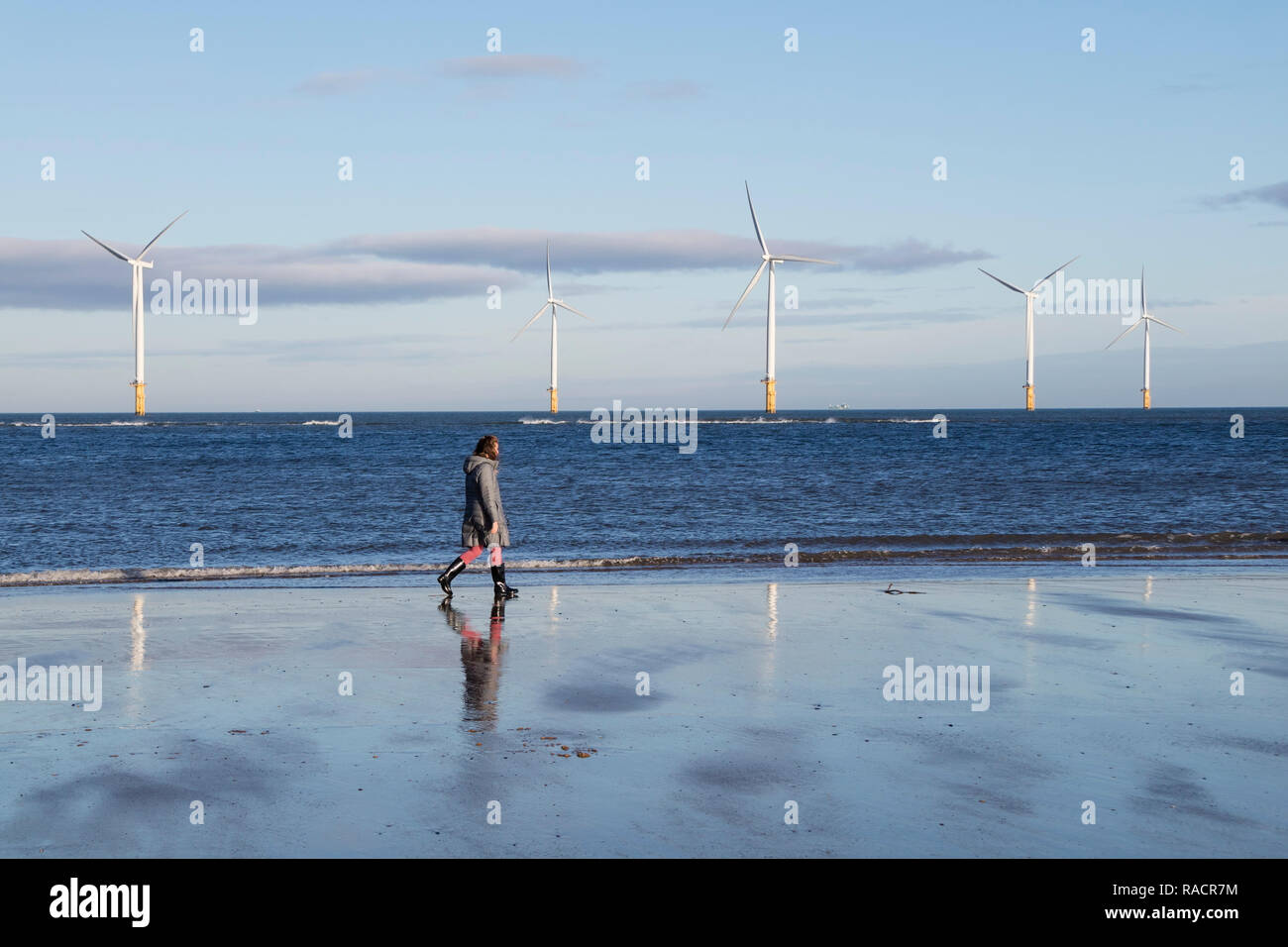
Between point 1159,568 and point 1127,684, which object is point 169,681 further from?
point 1159,568

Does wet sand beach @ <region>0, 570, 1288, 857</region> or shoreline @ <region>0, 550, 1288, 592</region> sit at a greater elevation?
wet sand beach @ <region>0, 570, 1288, 857</region>

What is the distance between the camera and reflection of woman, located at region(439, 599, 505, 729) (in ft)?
30.3

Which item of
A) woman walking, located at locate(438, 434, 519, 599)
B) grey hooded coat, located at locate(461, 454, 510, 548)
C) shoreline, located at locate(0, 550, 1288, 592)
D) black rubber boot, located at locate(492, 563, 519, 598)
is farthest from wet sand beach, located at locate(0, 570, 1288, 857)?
shoreline, located at locate(0, 550, 1288, 592)

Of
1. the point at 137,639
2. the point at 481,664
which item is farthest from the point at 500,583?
the point at 137,639

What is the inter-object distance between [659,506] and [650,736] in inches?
1101

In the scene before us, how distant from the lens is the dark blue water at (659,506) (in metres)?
24.5

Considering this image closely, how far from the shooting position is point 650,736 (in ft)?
27.7

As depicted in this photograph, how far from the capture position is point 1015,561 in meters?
22.1

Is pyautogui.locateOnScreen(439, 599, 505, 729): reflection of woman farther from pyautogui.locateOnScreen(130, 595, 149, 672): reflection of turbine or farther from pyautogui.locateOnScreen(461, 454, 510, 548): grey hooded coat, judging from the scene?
pyautogui.locateOnScreen(130, 595, 149, 672): reflection of turbine

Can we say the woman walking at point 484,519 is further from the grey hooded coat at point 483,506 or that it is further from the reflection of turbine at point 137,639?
the reflection of turbine at point 137,639

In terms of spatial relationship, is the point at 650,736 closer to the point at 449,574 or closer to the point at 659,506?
the point at 449,574

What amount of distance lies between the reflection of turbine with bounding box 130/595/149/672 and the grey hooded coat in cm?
423

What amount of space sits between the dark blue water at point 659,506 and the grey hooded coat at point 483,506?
5.84 m
